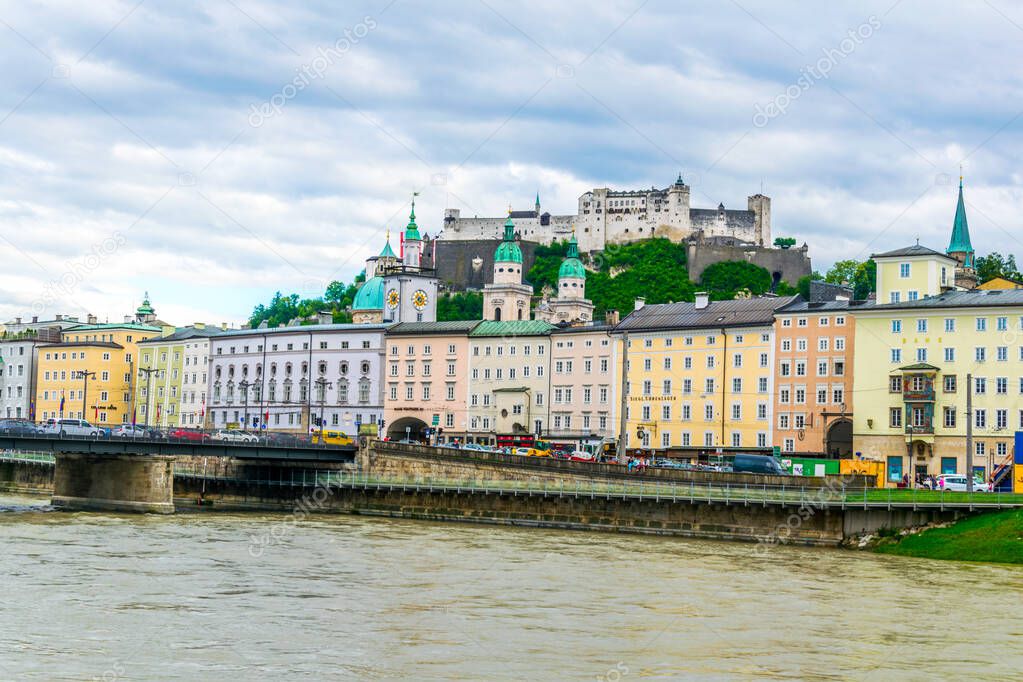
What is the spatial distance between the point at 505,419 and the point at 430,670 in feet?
256

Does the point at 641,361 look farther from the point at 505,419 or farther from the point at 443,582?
the point at 443,582

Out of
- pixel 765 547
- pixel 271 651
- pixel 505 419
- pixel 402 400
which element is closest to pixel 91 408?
pixel 402 400

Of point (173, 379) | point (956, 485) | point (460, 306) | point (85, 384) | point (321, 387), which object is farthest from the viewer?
point (460, 306)

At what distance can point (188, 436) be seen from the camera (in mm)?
76688

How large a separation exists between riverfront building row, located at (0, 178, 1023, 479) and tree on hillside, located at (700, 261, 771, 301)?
123 feet

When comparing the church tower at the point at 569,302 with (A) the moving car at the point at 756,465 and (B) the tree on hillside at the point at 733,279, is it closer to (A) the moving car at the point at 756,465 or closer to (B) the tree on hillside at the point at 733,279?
(B) the tree on hillside at the point at 733,279

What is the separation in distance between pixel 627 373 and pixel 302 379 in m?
33.6

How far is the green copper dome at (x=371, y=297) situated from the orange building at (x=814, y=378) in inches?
2303

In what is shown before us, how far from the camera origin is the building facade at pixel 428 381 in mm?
111244

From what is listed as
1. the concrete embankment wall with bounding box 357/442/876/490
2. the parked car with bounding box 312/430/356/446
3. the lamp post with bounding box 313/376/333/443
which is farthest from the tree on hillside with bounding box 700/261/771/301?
the concrete embankment wall with bounding box 357/442/876/490

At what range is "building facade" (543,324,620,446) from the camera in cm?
10219

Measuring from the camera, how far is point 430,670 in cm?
2948

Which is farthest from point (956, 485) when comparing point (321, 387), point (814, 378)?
point (321, 387)

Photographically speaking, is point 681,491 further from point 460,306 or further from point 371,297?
point 460,306
